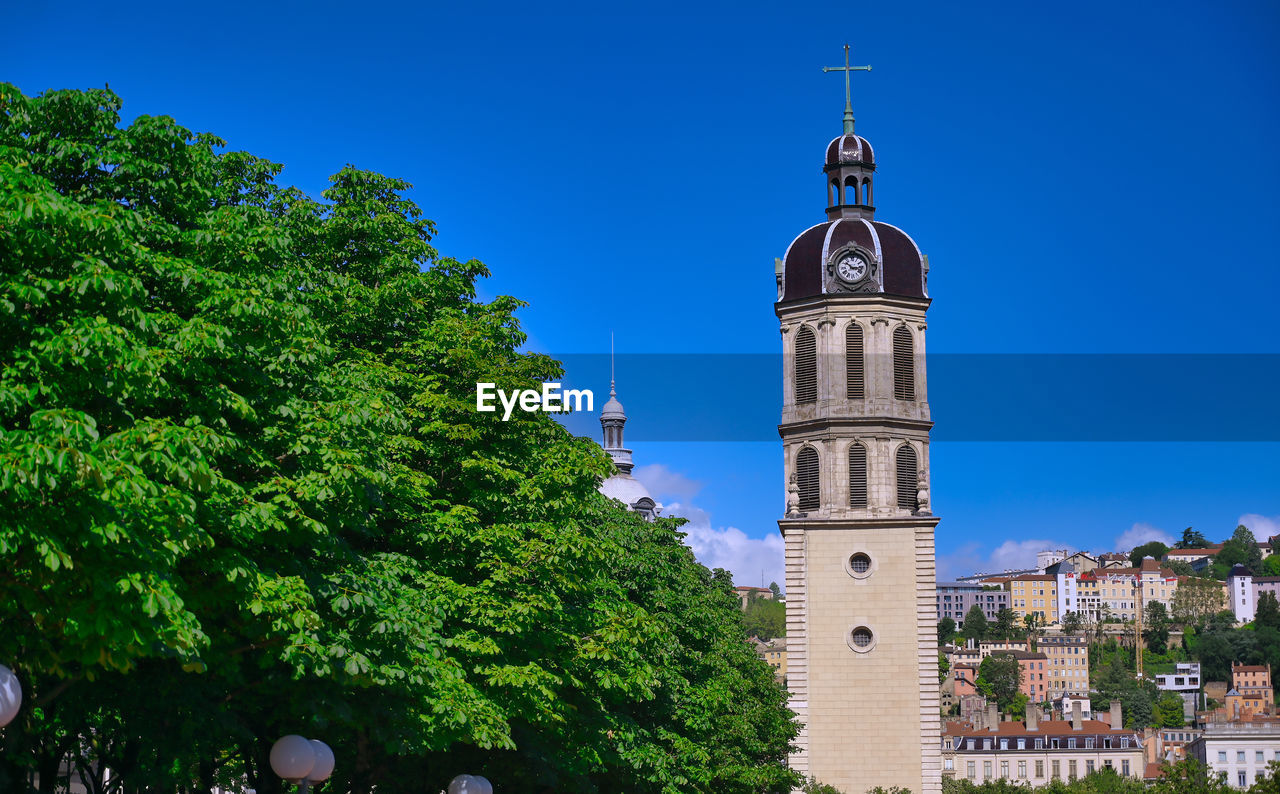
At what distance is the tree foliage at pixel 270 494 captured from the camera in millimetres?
19203

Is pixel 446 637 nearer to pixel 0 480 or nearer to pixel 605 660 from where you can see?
pixel 605 660

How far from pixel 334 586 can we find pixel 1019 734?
174m

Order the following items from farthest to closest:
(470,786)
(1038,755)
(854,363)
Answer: (1038,755) < (854,363) < (470,786)

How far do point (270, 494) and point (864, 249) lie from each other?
54926 mm

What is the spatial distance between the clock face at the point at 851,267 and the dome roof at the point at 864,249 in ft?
1.76

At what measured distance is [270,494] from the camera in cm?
2484

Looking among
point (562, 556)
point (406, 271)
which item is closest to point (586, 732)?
point (562, 556)

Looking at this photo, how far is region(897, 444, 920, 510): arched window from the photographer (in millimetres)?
74625

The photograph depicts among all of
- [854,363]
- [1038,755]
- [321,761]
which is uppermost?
[854,363]

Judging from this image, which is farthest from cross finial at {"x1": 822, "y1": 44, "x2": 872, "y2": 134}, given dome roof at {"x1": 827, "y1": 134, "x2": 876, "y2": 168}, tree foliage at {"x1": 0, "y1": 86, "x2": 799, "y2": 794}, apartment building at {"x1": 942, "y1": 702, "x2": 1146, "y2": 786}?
apartment building at {"x1": 942, "y1": 702, "x2": 1146, "y2": 786}

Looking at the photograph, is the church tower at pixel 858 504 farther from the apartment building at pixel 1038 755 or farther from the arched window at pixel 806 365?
the apartment building at pixel 1038 755

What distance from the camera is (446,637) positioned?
97.8 ft

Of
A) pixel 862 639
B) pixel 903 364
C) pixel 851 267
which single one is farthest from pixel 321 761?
pixel 851 267

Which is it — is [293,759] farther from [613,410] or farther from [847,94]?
[613,410]
